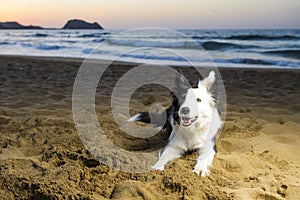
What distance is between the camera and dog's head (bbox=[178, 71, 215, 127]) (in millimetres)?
3168

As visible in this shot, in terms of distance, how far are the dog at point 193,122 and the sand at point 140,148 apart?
11cm

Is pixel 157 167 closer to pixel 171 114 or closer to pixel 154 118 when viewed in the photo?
pixel 171 114

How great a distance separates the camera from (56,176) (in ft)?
8.53

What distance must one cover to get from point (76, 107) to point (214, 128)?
229 cm

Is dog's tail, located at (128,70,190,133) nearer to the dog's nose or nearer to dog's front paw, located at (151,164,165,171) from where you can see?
the dog's nose

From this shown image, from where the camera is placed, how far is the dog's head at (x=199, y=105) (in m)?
3.17

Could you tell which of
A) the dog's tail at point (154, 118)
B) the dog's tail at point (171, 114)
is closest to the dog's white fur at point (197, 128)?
the dog's tail at point (171, 114)

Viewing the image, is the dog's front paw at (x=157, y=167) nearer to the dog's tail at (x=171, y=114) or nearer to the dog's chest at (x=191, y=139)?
the dog's chest at (x=191, y=139)

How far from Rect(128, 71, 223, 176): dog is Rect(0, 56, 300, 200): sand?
4.3 inches

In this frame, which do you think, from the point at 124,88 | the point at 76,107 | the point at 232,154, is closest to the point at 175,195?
the point at 232,154

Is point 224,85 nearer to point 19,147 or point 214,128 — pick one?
point 214,128

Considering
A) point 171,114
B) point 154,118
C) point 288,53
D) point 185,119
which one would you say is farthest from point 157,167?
point 288,53

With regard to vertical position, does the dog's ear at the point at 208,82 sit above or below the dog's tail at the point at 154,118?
above

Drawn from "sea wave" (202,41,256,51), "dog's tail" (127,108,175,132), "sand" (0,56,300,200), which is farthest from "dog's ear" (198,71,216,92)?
"sea wave" (202,41,256,51)
